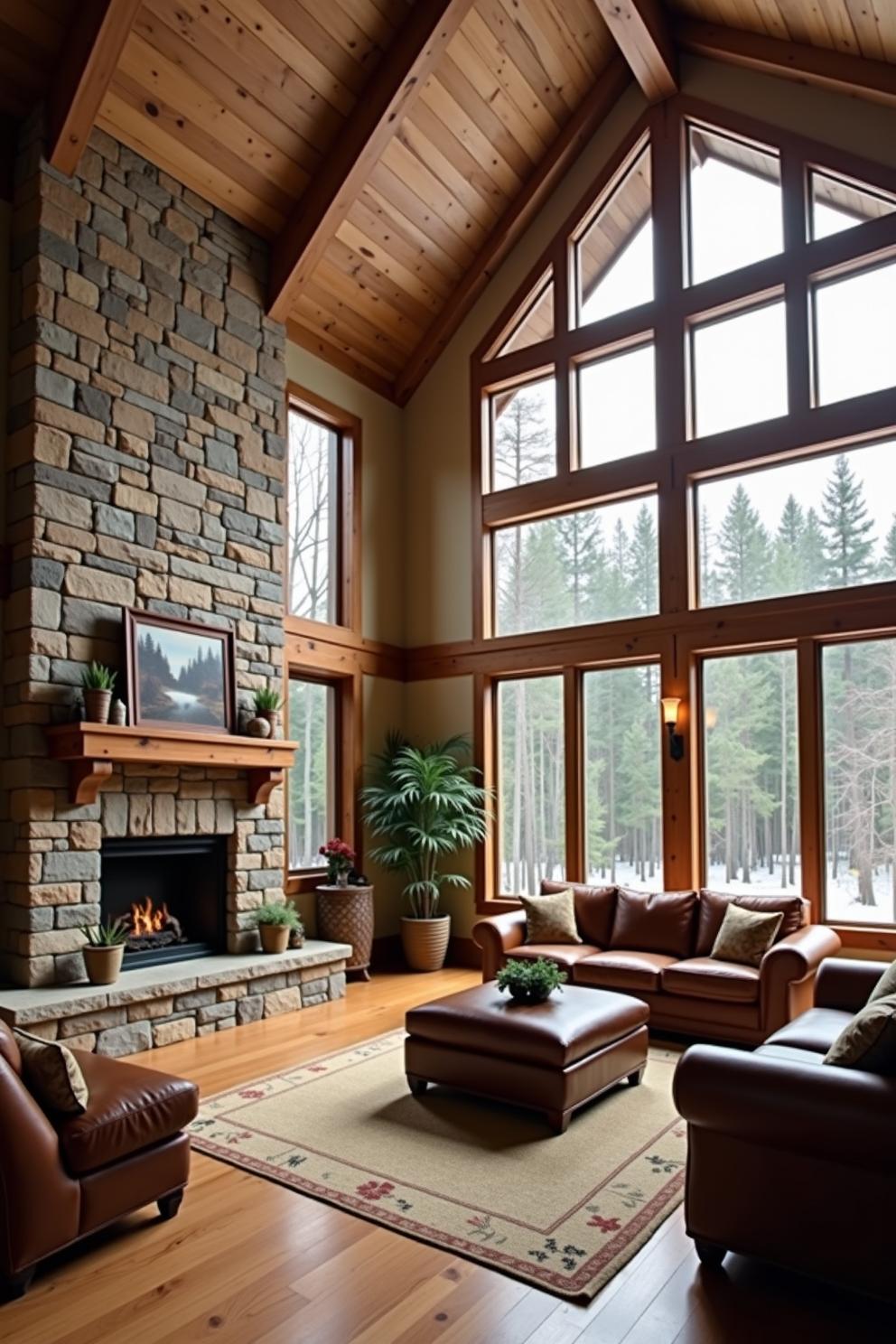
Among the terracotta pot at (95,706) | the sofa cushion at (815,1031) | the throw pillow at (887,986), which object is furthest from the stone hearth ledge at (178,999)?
the throw pillow at (887,986)

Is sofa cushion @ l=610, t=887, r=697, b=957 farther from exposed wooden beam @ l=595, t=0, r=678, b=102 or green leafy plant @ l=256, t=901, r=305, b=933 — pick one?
exposed wooden beam @ l=595, t=0, r=678, b=102

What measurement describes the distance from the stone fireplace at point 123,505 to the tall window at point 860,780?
346 cm

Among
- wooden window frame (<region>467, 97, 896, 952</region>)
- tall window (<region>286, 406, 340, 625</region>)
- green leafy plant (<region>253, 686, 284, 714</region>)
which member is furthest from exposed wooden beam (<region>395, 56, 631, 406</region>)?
green leafy plant (<region>253, 686, 284, 714</region>)

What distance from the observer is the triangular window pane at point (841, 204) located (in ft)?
21.2

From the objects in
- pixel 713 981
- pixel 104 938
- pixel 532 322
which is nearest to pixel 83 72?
pixel 532 322

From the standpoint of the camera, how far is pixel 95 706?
5406 millimetres

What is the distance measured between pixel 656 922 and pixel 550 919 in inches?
27.3

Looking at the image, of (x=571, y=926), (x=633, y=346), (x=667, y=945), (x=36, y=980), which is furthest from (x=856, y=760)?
(x=36, y=980)

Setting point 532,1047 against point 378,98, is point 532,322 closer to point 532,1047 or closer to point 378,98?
point 378,98

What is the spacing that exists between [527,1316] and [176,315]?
5.92 meters

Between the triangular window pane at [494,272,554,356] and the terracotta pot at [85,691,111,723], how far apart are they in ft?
15.5

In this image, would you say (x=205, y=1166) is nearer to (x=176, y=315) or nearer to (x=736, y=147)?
→ (x=176, y=315)

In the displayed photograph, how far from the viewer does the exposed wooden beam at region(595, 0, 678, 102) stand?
6543 mm

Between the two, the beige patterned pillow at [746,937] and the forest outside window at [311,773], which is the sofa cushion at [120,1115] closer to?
the beige patterned pillow at [746,937]
